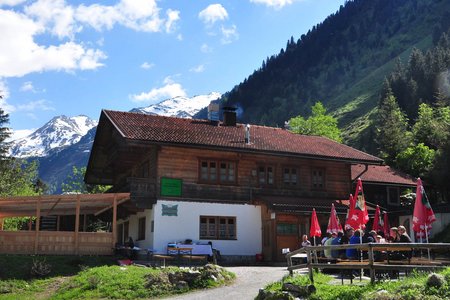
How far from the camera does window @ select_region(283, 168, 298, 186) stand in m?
29.7

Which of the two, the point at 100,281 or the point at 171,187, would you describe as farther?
the point at 171,187

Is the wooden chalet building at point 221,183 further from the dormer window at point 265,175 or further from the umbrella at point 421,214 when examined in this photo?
the umbrella at point 421,214

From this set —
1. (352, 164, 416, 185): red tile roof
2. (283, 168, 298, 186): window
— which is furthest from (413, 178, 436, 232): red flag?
(352, 164, 416, 185): red tile roof

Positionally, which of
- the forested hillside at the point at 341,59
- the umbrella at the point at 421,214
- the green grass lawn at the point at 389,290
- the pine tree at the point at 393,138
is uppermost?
the forested hillside at the point at 341,59

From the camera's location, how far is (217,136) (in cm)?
2920

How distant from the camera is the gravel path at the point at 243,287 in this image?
16047 mm

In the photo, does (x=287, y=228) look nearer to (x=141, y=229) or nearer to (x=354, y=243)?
(x=141, y=229)

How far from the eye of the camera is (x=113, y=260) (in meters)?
22.8

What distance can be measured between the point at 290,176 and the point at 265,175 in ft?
Answer: 5.11

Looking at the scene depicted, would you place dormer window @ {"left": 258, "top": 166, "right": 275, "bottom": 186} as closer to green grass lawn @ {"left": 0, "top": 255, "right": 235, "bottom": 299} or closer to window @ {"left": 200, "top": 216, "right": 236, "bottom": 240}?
window @ {"left": 200, "top": 216, "right": 236, "bottom": 240}

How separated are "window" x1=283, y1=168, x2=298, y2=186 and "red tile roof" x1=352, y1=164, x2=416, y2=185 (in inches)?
290

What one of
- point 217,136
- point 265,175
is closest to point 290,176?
point 265,175

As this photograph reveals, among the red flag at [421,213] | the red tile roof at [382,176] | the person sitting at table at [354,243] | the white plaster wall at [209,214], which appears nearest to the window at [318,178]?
the white plaster wall at [209,214]

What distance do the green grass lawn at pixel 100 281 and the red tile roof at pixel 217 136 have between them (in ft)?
25.1
